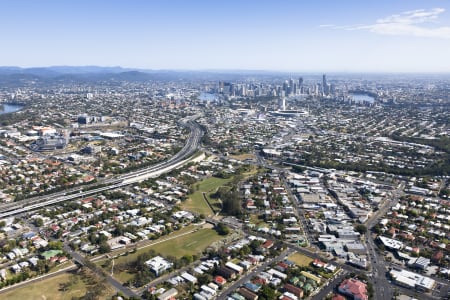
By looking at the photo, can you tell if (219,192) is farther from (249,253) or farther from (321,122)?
(321,122)

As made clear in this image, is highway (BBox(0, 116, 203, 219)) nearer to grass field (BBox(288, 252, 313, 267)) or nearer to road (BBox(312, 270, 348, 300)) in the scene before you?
grass field (BBox(288, 252, 313, 267))

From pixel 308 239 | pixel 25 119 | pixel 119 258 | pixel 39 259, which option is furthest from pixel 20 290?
pixel 25 119

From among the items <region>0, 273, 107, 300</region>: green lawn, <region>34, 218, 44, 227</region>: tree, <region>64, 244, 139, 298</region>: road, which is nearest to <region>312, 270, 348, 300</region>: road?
<region>64, 244, 139, 298</region>: road

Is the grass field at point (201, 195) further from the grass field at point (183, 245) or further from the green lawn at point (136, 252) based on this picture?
the grass field at point (183, 245)

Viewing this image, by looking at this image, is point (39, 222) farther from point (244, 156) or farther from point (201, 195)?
point (244, 156)

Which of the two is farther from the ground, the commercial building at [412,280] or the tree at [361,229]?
the tree at [361,229]

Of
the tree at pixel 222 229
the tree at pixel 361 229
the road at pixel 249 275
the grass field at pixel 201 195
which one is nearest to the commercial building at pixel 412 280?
the tree at pixel 361 229
